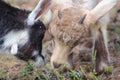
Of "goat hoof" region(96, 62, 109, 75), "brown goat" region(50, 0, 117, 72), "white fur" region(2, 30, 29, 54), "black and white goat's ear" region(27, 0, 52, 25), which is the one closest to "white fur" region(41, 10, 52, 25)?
"brown goat" region(50, 0, 117, 72)

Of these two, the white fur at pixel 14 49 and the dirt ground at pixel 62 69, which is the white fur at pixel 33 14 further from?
the dirt ground at pixel 62 69

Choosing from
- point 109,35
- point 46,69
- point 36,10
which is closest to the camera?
point 36,10

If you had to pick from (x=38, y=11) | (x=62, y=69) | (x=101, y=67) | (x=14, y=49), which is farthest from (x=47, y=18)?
(x=101, y=67)

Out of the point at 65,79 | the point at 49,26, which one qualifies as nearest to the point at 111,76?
the point at 65,79

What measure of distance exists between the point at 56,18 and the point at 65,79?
2.74 ft

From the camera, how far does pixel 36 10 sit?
6.34 meters

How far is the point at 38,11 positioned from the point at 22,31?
1.13 ft

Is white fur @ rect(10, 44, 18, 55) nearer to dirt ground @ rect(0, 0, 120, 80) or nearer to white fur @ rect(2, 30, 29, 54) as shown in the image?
white fur @ rect(2, 30, 29, 54)

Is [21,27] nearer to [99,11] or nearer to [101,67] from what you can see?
[99,11]

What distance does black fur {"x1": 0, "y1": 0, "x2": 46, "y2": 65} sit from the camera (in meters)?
6.46

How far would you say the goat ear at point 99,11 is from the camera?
21.3ft

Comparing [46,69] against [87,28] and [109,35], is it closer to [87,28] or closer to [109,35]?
[87,28]

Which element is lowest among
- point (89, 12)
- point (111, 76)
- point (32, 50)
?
point (111, 76)

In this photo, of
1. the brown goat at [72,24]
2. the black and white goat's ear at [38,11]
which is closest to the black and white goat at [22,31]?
the black and white goat's ear at [38,11]
